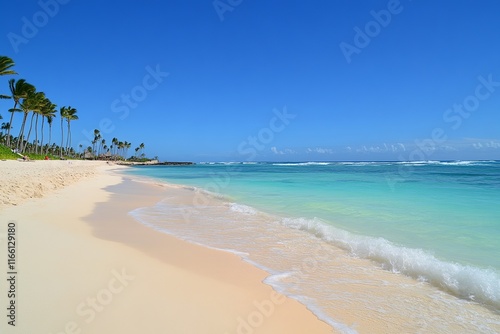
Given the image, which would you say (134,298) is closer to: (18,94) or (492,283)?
(492,283)

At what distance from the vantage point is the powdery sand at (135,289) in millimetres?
3051

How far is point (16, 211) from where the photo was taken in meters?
8.02

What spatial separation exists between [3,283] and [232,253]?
3.63 m

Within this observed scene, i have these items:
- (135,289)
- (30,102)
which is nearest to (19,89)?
(30,102)

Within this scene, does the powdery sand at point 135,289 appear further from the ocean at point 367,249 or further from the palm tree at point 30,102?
the palm tree at point 30,102

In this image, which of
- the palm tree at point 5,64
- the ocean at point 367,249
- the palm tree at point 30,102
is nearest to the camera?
the ocean at point 367,249

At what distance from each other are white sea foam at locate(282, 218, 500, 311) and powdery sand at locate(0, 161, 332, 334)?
2475 millimetres

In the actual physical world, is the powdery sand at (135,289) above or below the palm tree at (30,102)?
below

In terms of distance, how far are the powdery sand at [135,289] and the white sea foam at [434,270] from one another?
8.12 ft

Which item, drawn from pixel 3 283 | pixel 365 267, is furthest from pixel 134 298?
pixel 365 267

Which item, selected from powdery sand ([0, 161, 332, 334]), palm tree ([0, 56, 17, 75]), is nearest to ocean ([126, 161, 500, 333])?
powdery sand ([0, 161, 332, 334])

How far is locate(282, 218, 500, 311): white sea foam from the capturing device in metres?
4.23

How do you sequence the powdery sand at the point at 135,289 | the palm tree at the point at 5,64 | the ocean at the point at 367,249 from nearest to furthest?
the powdery sand at the point at 135,289
the ocean at the point at 367,249
the palm tree at the point at 5,64

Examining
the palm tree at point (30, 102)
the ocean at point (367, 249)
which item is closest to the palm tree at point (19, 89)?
the palm tree at point (30, 102)
